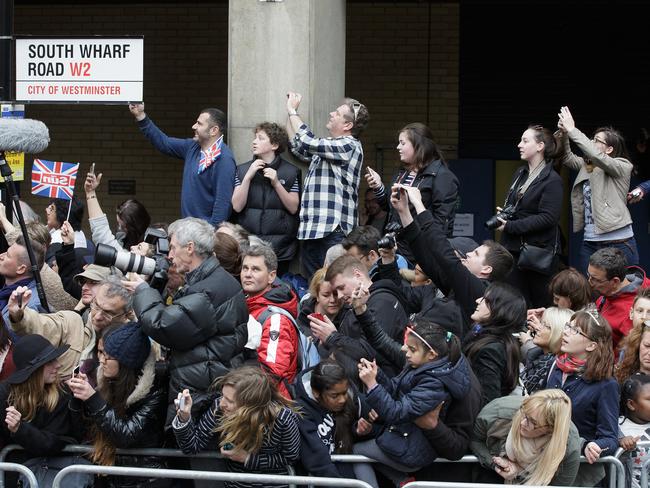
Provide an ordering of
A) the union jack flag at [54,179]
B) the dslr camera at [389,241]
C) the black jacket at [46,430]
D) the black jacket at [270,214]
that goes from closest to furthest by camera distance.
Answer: the black jacket at [46,430] → the dslr camera at [389,241] → the union jack flag at [54,179] → the black jacket at [270,214]

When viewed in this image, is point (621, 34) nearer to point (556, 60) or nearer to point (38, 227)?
point (556, 60)

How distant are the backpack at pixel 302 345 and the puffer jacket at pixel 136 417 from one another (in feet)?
2.56

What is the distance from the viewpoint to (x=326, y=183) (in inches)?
349

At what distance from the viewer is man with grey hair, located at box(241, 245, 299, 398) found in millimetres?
6879

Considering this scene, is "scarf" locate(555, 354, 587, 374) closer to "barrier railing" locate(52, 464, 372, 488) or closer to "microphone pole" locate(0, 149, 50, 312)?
"barrier railing" locate(52, 464, 372, 488)

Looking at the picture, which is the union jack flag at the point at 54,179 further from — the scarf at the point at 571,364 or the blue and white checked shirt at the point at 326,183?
the scarf at the point at 571,364

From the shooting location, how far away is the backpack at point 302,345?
23.0ft

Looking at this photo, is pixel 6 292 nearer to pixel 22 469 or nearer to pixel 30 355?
pixel 30 355

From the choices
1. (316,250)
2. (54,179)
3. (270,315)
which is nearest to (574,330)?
(270,315)

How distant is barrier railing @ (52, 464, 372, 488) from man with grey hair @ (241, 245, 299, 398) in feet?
2.85

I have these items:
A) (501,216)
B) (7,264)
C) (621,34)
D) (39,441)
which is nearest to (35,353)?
(39,441)

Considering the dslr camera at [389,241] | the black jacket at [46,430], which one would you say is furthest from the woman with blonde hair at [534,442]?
the black jacket at [46,430]

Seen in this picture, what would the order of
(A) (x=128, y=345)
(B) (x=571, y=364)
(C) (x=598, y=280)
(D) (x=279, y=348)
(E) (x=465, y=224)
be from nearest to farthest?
(A) (x=128, y=345) → (B) (x=571, y=364) → (D) (x=279, y=348) → (C) (x=598, y=280) → (E) (x=465, y=224)

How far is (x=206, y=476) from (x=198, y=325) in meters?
0.84
